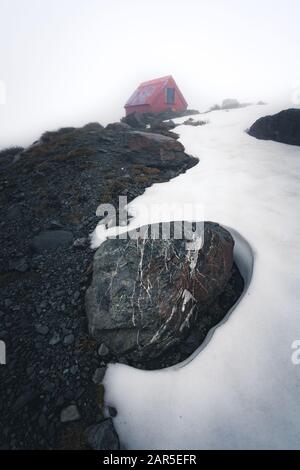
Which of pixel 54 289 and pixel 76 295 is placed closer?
pixel 76 295

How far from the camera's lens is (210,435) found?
14.0 ft

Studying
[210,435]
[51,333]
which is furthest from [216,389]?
[51,333]

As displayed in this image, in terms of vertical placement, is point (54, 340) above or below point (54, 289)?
below

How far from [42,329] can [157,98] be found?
3728 centimetres

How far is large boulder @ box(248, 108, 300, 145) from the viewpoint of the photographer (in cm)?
1488

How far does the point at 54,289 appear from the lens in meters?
6.59

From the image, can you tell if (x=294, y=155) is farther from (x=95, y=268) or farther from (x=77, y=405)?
(x=77, y=405)

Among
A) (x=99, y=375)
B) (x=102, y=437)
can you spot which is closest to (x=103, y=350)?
(x=99, y=375)

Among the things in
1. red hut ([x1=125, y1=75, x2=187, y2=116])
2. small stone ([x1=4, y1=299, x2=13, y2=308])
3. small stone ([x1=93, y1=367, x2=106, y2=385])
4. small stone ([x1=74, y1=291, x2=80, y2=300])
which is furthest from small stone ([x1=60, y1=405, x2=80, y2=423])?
red hut ([x1=125, y1=75, x2=187, y2=116])

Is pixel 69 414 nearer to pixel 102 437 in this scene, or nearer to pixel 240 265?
pixel 102 437

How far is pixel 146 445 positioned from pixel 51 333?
296 centimetres

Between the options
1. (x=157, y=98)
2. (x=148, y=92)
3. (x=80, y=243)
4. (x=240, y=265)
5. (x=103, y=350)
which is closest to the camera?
(x=103, y=350)

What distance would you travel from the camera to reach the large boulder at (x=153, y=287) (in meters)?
5.29

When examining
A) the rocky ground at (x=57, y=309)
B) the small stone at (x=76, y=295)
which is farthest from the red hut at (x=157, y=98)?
the small stone at (x=76, y=295)
